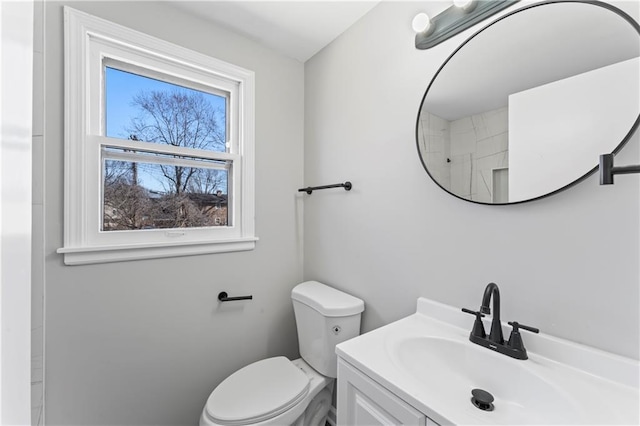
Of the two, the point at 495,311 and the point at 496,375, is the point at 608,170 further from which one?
the point at 496,375

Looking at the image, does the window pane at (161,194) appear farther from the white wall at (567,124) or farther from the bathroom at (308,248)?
the white wall at (567,124)

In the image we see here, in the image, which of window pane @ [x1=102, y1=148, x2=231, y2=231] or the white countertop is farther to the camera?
window pane @ [x1=102, y1=148, x2=231, y2=231]

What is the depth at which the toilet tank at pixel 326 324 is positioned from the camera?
132 centimetres

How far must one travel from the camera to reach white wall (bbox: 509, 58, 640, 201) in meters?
0.69

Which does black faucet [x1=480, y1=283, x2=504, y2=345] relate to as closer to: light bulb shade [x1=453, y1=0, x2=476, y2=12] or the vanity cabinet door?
the vanity cabinet door

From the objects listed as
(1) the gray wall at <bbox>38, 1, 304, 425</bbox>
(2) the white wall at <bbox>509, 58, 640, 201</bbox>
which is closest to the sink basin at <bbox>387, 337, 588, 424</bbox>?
(2) the white wall at <bbox>509, 58, 640, 201</bbox>

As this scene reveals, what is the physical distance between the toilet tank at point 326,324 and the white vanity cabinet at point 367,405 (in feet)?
1.43

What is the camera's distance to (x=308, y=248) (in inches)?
71.4

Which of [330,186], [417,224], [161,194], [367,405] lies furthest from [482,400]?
[161,194]

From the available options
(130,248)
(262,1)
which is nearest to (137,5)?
(262,1)

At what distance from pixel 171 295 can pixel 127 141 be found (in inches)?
31.3

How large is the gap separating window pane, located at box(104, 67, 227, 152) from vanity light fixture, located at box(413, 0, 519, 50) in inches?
45.2

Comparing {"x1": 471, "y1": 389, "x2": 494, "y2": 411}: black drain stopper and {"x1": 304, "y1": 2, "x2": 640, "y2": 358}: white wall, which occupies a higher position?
{"x1": 304, "y1": 2, "x2": 640, "y2": 358}: white wall

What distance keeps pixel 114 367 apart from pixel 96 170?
910 millimetres
